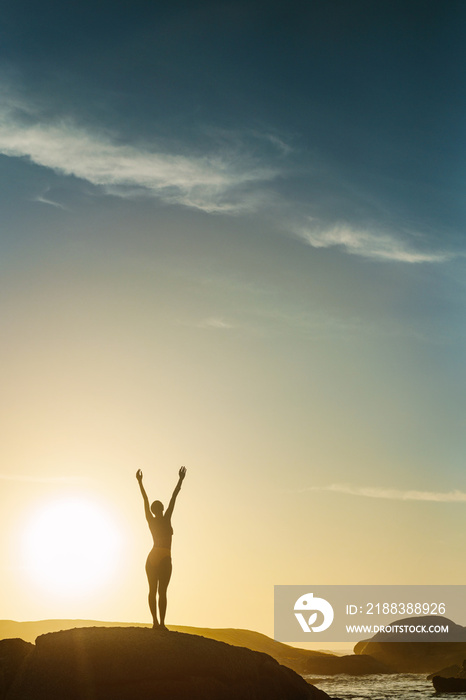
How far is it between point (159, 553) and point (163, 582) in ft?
1.98

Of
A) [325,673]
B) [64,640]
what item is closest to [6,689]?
[64,640]

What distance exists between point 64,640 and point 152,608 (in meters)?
2.06

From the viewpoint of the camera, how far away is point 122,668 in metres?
12.9

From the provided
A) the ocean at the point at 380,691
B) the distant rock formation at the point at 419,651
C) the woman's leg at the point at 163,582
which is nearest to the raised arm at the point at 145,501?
the woman's leg at the point at 163,582

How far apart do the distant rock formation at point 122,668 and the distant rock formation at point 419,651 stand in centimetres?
8978

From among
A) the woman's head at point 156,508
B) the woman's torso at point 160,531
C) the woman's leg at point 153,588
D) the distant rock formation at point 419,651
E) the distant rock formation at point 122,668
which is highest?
the woman's head at point 156,508

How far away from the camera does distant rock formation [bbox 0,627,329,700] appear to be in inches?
500

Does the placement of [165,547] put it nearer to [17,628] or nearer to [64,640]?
[64,640]

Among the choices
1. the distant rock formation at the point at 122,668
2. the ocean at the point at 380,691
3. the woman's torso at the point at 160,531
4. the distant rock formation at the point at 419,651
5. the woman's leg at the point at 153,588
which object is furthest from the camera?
the distant rock formation at the point at 419,651

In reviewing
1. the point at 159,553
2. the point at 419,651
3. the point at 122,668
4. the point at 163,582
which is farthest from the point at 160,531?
the point at 419,651

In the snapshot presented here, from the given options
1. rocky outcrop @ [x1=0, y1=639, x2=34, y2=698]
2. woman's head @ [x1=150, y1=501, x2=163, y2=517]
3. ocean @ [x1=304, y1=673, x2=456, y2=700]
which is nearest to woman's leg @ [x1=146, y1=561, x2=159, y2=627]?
woman's head @ [x1=150, y1=501, x2=163, y2=517]

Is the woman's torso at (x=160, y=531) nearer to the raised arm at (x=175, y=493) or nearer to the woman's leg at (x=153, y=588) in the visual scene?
the raised arm at (x=175, y=493)

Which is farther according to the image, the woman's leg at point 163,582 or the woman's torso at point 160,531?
the woman's torso at point 160,531

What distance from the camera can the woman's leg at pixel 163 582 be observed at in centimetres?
1449
